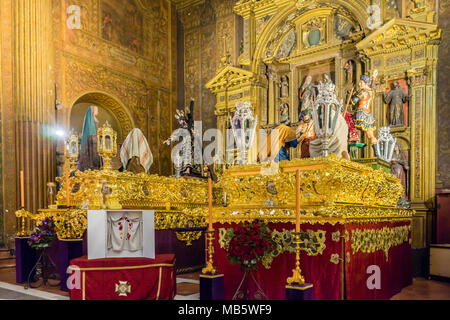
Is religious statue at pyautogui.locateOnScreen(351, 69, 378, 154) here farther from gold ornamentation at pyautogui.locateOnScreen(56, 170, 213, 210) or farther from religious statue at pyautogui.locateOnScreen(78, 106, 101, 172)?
religious statue at pyautogui.locateOnScreen(78, 106, 101, 172)

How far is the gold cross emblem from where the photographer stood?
4.93m

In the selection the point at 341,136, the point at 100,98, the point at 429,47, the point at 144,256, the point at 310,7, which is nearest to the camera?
the point at 341,136

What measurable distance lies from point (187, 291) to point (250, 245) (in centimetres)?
227

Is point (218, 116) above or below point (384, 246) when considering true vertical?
above

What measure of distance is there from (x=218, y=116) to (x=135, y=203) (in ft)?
20.7

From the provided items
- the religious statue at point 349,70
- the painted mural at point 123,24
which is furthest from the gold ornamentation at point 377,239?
the painted mural at point 123,24

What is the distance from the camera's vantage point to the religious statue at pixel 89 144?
939cm

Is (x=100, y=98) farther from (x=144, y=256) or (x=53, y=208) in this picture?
(x=144, y=256)

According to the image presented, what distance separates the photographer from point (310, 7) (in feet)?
37.6

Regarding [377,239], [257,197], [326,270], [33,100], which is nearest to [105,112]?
[33,100]

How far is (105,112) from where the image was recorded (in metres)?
12.9

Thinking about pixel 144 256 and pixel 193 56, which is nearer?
pixel 144 256

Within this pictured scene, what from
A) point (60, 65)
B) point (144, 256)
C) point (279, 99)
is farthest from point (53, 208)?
point (279, 99)

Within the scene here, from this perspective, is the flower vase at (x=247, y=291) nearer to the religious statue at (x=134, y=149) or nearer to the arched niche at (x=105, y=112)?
the religious statue at (x=134, y=149)
